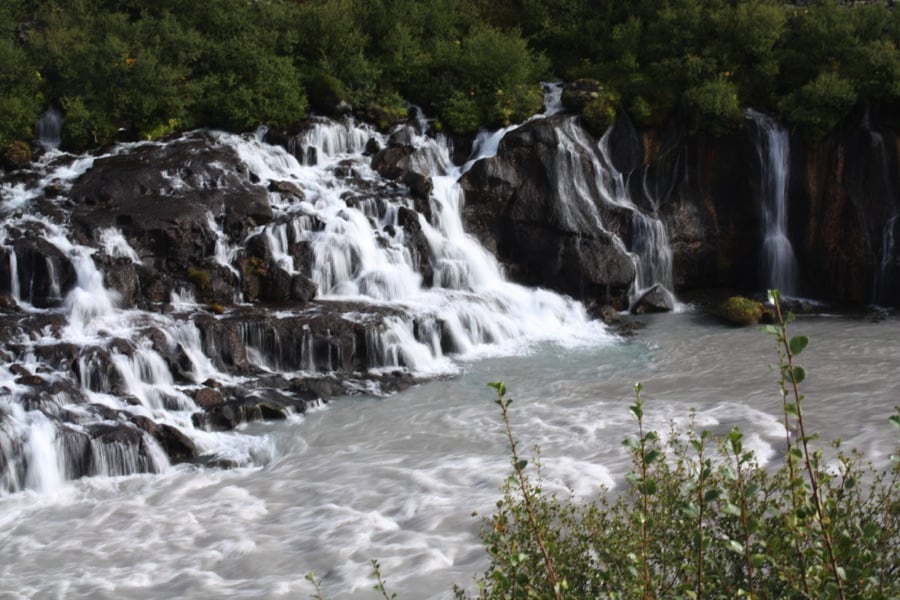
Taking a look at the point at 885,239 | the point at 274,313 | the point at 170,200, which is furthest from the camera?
the point at 885,239

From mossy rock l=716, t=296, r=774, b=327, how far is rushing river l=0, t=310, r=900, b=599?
1.54 metres

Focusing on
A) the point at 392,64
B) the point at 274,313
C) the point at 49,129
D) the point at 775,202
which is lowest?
the point at 274,313

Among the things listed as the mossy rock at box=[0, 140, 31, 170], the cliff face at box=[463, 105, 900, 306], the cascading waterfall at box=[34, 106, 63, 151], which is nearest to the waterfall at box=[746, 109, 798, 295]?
the cliff face at box=[463, 105, 900, 306]

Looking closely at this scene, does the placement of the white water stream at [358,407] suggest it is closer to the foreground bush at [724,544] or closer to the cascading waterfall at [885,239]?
the cascading waterfall at [885,239]

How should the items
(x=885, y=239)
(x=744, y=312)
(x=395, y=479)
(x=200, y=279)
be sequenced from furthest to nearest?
(x=885, y=239) → (x=744, y=312) → (x=200, y=279) → (x=395, y=479)

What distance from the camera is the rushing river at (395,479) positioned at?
8.09 m

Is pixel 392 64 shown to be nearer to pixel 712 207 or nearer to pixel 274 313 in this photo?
pixel 712 207

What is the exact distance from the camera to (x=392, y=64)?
21562mm

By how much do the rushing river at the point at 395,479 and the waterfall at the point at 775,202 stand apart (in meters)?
3.67

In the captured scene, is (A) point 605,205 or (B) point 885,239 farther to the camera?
(A) point 605,205

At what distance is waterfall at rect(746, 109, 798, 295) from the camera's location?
18.5m

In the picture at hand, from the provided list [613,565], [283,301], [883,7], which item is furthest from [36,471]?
[883,7]

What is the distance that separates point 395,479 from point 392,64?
1400cm

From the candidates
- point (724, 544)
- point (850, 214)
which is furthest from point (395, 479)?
point (850, 214)
